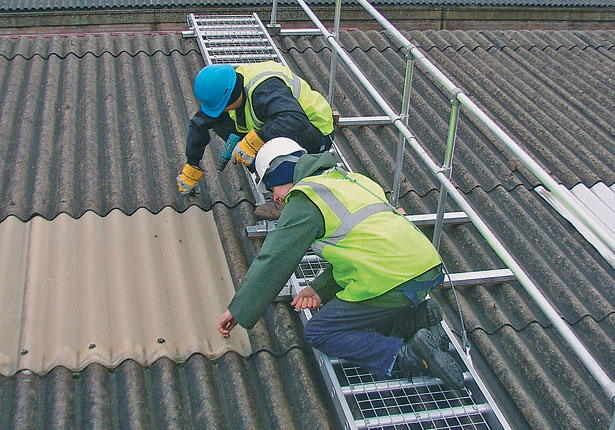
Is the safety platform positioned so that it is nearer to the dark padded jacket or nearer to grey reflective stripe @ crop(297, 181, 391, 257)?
grey reflective stripe @ crop(297, 181, 391, 257)

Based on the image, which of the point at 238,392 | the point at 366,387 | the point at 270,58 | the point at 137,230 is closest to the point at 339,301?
the point at 366,387

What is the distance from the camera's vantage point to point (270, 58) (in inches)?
201

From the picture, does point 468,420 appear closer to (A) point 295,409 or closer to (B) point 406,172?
(A) point 295,409

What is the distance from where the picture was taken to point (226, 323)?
8.70 feet

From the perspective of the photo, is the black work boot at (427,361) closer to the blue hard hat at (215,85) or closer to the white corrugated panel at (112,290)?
the white corrugated panel at (112,290)

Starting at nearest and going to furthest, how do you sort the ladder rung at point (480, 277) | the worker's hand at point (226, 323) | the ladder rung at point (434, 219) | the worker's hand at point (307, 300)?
1. the worker's hand at point (226, 323)
2. the worker's hand at point (307, 300)
3. the ladder rung at point (480, 277)
4. the ladder rung at point (434, 219)

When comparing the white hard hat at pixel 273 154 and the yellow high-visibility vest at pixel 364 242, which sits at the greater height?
the white hard hat at pixel 273 154

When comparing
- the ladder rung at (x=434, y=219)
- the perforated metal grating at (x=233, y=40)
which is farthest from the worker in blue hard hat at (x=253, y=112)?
the perforated metal grating at (x=233, y=40)

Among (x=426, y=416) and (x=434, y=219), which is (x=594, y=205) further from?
(x=426, y=416)

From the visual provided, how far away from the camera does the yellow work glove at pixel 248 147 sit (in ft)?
10.9

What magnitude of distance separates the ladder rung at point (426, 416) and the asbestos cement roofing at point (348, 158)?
0.19 meters

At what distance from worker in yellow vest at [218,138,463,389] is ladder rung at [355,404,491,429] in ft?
0.32

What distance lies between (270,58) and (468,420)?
344cm

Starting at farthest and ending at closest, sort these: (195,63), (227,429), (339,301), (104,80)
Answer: (195,63)
(104,80)
(339,301)
(227,429)
